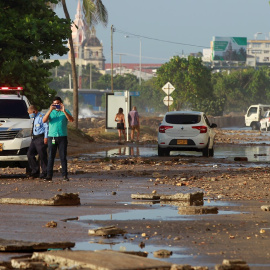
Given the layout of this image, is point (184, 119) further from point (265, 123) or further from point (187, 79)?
point (187, 79)

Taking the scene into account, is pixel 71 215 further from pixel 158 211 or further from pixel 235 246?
pixel 235 246

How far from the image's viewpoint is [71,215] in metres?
13.1

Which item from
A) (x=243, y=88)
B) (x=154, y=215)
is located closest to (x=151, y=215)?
(x=154, y=215)

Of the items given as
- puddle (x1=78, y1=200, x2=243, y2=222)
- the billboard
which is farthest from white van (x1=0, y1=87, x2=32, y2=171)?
the billboard

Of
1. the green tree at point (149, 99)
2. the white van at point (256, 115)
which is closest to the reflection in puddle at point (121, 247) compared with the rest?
the white van at point (256, 115)

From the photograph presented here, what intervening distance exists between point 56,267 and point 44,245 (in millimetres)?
1328

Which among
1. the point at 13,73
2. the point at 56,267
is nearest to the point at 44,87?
the point at 13,73

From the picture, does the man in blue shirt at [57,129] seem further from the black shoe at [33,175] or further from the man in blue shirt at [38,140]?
the black shoe at [33,175]

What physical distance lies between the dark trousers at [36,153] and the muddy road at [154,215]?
461 millimetres

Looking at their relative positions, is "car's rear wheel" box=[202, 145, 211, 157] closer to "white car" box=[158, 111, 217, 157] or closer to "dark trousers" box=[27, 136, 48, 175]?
"white car" box=[158, 111, 217, 157]

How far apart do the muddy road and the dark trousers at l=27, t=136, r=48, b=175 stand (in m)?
0.46

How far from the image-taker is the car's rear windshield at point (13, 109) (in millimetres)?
21953

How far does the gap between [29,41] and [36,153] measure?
1064 centimetres

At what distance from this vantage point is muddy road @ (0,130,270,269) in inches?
387
